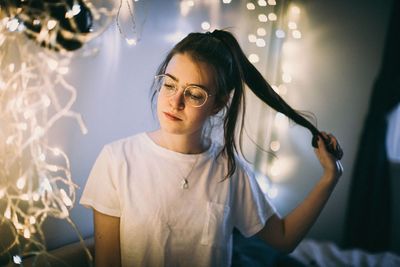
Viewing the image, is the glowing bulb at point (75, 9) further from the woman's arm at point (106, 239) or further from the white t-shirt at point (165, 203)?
the woman's arm at point (106, 239)

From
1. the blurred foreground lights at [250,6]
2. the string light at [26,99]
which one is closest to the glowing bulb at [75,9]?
the string light at [26,99]

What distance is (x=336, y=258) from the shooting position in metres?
2.15

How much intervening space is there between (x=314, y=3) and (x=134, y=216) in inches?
102

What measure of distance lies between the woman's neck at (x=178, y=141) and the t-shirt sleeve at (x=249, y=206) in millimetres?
207

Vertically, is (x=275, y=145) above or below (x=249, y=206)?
below

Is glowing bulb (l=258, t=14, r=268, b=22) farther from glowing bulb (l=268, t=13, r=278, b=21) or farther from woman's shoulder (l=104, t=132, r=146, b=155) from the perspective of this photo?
woman's shoulder (l=104, t=132, r=146, b=155)

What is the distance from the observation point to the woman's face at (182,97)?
1.05 m

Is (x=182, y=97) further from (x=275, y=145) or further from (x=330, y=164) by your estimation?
(x=275, y=145)

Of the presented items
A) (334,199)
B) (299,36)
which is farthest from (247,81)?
(334,199)

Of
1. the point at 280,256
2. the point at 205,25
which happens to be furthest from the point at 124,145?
the point at 280,256

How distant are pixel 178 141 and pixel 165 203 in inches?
9.3

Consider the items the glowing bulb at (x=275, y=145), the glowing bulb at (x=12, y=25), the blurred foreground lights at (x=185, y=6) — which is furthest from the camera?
the glowing bulb at (x=275, y=145)

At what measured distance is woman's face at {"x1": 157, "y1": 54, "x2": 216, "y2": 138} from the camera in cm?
105

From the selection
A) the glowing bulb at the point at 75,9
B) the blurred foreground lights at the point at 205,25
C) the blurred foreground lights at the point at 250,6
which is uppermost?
the blurred foreground lights at the point at 250,6
